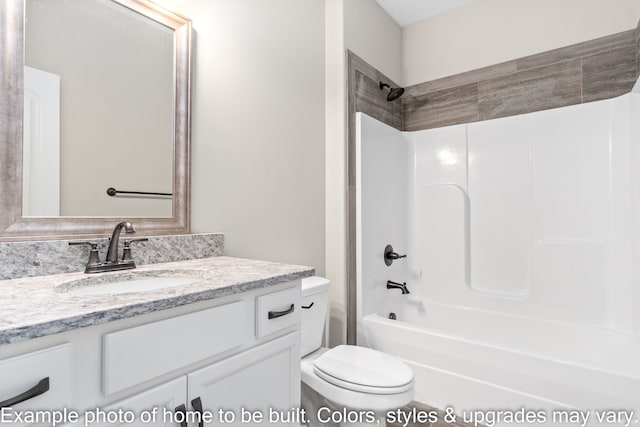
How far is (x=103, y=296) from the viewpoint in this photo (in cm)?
77

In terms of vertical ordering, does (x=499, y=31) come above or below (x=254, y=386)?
above

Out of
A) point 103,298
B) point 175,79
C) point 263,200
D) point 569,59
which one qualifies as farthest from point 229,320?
point 569,59

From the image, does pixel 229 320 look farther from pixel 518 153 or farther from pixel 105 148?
pixel 518 153

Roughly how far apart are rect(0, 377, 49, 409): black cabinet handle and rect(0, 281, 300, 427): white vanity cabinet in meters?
0.02

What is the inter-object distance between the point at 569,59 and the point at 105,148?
267 centimetres

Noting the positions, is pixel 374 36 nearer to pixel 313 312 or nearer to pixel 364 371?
pixel 313 312

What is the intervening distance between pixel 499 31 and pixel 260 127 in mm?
1928

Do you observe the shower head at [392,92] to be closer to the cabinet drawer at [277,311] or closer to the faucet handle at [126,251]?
the cabinet drawer at [277,311]

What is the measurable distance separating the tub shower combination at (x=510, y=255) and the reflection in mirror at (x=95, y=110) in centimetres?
124

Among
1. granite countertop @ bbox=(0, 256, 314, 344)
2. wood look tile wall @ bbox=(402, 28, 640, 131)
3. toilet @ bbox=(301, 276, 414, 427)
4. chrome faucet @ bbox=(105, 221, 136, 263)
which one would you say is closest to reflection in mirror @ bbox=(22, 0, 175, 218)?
chrome faucet @ bbox=(105, 221, 136, 263)

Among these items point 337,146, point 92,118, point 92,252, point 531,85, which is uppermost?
point 531,85

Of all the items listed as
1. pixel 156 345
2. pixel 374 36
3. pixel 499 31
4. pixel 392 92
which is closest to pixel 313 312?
pixel 156 345

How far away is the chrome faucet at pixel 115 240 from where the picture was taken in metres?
1.11

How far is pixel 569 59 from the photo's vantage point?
2145 millimetres
